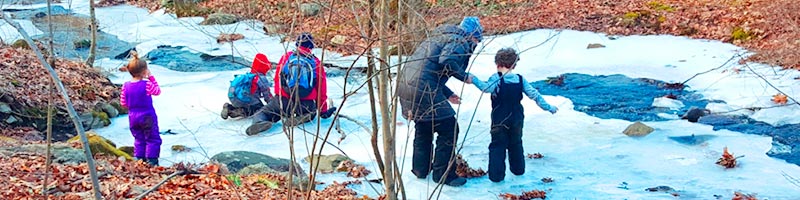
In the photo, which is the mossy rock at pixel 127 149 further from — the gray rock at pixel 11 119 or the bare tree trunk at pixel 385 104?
the bare tree trunk at pixel 385 104

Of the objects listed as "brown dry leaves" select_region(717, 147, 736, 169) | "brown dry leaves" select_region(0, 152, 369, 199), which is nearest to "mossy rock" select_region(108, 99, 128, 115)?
"brown dry leaves" select_region(0, 152, 369, 199)

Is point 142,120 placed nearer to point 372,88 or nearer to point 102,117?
point 102,117

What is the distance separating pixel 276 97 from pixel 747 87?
5.90m

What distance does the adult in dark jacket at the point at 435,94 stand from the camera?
5.47 metres

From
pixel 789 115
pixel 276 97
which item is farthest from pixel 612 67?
pixel 276 97

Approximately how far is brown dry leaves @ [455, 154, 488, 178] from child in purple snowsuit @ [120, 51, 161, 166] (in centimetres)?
266

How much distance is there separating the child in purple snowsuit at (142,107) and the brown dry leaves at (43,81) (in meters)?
2.48

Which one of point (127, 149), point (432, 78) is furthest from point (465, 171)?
Answer: point (127, 149)

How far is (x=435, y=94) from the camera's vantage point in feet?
18.8

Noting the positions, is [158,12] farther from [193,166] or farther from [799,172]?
[799,172]

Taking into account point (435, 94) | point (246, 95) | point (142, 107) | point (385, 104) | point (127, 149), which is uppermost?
point (385, 104)

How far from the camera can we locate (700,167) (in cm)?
674

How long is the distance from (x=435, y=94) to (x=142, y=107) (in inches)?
105

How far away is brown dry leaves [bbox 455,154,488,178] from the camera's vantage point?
666 cm
